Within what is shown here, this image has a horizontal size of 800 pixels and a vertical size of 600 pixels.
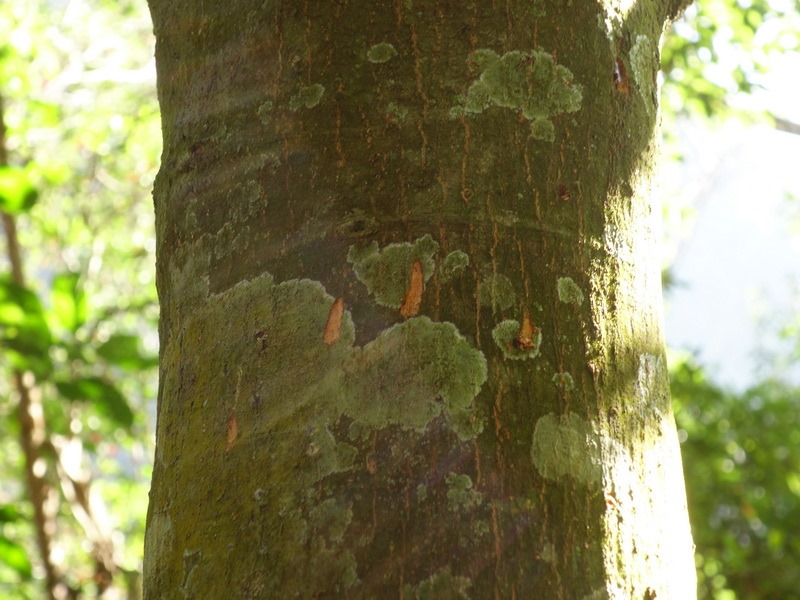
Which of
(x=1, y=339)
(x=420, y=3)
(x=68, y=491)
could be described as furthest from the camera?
(x=68, y=491)

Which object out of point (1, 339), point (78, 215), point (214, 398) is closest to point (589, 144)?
point (214, 398)

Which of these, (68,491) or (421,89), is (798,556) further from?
(421,89)

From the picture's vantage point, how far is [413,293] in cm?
73

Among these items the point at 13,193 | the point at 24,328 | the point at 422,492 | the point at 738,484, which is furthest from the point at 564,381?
the point at 738,484

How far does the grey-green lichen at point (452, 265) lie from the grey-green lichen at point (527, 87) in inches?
5.8

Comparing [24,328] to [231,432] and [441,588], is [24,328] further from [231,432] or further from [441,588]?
[441,588]

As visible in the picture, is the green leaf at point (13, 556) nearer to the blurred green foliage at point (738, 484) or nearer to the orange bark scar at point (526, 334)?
the orange bark scar at point (526, 334)

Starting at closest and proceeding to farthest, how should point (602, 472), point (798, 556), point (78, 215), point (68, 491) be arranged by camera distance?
point (602, 472) < point (68, 491) < point (798, 556) < point (78, 215)

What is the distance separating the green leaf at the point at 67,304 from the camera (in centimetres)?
225

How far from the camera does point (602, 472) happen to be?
2.34 ft

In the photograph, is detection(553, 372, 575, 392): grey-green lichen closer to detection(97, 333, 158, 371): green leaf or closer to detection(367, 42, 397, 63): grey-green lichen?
detection(367, 42, 397, 63): grey-green lichen

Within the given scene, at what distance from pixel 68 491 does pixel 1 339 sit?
1650 mm

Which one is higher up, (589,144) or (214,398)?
(589,144)

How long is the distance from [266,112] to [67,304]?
1636 mm
